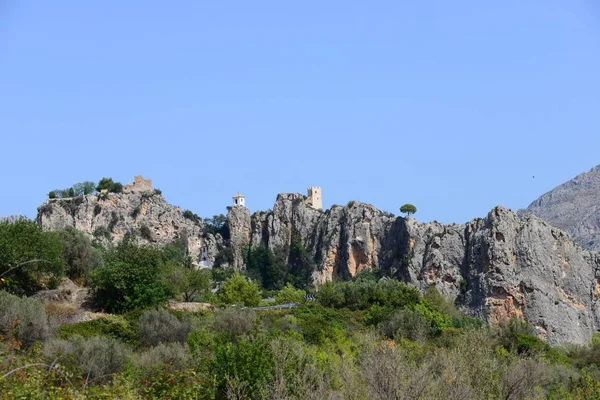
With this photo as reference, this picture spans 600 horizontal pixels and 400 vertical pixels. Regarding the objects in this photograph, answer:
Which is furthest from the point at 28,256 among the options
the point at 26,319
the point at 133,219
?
the point at 133,219

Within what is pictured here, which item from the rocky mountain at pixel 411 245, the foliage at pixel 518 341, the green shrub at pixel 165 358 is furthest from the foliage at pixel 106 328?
the rocky mountain at pixel 411 245

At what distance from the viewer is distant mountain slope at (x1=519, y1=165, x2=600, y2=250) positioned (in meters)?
156

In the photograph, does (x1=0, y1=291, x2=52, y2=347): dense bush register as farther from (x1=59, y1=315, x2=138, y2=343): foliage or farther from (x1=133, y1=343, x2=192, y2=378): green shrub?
(x1=133, y1=343, x2=192, y2=378): green shrub

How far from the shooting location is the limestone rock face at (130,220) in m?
94.6

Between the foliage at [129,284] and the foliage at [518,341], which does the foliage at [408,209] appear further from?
the foliage at [129,284]

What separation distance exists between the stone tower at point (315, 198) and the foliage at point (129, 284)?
190 ft

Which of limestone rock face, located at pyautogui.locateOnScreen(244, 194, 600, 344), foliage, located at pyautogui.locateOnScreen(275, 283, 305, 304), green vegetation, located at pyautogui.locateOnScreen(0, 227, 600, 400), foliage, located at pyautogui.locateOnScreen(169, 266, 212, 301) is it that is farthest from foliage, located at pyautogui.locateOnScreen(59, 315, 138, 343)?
limestone rock face, located at pyautogui.locateOnScreen(244, 194, 600, 344)

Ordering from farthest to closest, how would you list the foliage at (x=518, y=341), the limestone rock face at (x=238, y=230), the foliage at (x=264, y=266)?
1. the limestone rock face at (x=238, y=230)
2. the foliage at (x=264, y=266)
3. the foliage at (x=518, y=341)

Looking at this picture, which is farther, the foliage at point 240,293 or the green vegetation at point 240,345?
the foliage at point 240,293

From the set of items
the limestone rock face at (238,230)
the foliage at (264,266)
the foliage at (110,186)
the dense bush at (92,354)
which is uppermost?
the foliage at (110,186)

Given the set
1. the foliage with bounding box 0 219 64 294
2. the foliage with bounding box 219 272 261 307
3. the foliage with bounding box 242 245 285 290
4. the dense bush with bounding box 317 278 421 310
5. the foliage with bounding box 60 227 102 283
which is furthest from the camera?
the foliage with bounding box 242 245 285 290

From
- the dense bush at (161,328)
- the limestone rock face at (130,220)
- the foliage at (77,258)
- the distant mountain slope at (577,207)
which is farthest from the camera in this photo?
the distant mountain slope at (577,207)

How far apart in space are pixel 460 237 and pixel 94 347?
186 ft

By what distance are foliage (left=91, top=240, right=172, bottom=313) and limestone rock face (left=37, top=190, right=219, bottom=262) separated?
40.7 metres
